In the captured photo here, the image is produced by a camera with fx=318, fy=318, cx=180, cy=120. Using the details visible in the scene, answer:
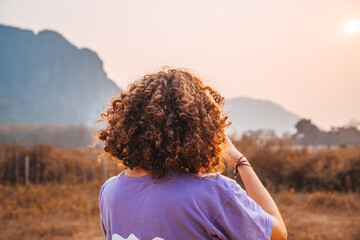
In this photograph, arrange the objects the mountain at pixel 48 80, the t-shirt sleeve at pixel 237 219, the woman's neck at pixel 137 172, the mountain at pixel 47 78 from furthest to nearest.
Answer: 1. the mountain at pixel 47 78
2. the mountain at pixel 48 80
3. the woman's neck at pixel 137 172
4. the t-shirt sleeve at pixel 237 219

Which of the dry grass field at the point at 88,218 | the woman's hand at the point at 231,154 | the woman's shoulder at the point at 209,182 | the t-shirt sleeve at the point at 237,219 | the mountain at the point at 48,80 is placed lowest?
the dry grass field at the point at 88,218

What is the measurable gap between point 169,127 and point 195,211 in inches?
9.4

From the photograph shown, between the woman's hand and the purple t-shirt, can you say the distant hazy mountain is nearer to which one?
the woman's hand

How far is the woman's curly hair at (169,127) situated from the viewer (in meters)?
0.90

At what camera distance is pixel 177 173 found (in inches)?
35.3

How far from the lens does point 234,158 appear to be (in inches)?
40.4

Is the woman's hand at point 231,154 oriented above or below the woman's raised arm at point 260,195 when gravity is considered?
above

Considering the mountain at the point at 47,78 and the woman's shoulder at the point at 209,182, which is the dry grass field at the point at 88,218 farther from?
the mountain at the point at 47,78

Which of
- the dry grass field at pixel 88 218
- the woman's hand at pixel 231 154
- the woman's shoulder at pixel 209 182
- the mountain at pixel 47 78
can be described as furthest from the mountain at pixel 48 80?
the woman's shoulder at pixel 209 182

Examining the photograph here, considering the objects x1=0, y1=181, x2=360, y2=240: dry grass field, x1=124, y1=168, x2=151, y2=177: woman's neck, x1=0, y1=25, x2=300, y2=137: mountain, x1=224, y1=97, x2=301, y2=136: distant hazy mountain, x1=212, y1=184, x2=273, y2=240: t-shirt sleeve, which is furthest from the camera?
x1=224, y1=97, x2=301, y2=136: distant hazy mountain

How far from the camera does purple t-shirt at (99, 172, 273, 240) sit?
829 millimetres

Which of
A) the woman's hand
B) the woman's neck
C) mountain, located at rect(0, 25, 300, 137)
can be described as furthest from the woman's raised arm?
mountain, located at rect(0, 25, 300, 137)

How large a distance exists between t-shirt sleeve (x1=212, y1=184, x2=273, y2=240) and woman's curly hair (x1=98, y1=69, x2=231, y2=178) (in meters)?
0.13

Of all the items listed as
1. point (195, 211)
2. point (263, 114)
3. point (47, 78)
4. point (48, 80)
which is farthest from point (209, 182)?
point (263, 114)
